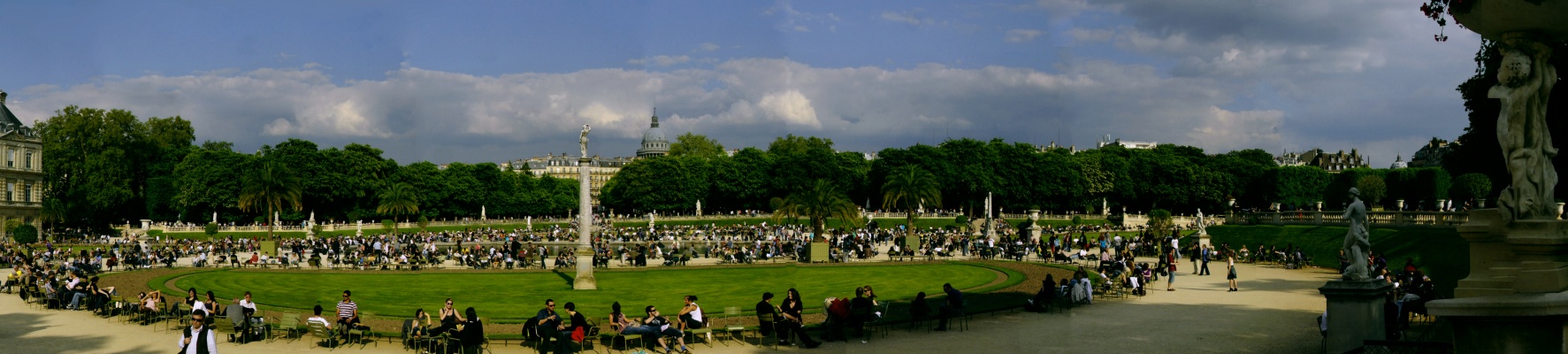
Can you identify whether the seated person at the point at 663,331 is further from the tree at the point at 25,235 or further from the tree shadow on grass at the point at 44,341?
the tree at the point at 25,235

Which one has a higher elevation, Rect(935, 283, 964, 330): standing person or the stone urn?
the stone urn

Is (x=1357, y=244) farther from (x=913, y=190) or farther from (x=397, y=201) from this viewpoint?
(x=397, y=201)

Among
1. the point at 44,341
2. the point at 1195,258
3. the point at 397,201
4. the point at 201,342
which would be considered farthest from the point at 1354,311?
the point at 397,201

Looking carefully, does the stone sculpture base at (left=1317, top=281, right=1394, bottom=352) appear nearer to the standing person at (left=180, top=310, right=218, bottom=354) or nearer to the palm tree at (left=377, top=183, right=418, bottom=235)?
the standing person at (left=180, top=310, right=218, bottom=354)

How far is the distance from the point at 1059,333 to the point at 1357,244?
6464mm

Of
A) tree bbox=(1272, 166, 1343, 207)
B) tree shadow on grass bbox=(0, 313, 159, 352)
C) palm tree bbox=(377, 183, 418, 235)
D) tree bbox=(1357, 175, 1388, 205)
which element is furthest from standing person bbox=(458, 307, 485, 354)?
tree bbox=(1272, 166, 1343, 207)

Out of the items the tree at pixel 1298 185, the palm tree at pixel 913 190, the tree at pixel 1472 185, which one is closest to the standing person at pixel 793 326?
the palm tree at pixel 913 190

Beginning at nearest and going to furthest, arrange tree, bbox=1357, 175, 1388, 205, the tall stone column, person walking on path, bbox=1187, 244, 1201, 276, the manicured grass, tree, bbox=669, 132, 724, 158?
the manicured grass
the tall stone column
person walking on path, bbox=1187, 244, 1201, 276
tree, bbox=1357, 175, 1388, 205
tree, bbox=669, 132, 724, 158

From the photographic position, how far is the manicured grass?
1112 inches

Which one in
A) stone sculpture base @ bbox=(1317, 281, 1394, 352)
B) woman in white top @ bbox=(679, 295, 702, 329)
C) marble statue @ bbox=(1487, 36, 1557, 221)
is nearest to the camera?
marble statue @ bbox=(1487, 36, 1557, 221)

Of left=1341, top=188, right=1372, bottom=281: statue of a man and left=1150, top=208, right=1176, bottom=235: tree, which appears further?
left=1150, top=208, right=1176, bottom=235: tree

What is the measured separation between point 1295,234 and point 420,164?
84.6 m

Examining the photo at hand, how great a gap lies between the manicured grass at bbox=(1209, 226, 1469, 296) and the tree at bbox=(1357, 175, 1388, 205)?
4504 centimetres

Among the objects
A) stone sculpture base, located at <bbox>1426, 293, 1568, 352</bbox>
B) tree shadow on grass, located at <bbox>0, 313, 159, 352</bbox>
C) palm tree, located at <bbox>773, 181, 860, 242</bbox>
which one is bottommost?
tree shadow on grass, located at <bbox>0, 313, 159, 352</bbox>
